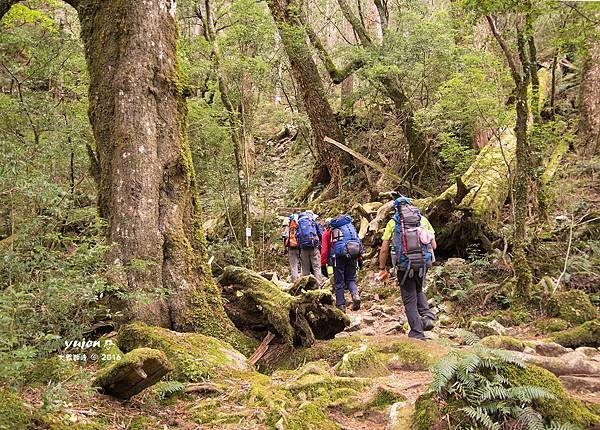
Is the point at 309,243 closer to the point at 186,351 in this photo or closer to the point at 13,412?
the point at 186,351

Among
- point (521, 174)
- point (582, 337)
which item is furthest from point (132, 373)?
point (521, 174)

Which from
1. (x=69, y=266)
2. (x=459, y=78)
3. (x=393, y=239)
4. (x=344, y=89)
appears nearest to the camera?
(x=69, y=266)

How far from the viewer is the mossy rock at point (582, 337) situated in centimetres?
637

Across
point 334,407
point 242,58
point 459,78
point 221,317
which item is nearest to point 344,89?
point 242,58

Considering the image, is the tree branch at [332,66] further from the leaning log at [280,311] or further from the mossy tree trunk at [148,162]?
the leaning log at [280,311]

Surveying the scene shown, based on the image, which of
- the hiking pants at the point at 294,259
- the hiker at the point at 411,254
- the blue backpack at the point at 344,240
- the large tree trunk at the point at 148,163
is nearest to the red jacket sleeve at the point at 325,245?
the blue backpack at the point at 344,240

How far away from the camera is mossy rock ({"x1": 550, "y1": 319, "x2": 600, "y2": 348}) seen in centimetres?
637

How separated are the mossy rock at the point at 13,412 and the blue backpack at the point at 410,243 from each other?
5000 mm

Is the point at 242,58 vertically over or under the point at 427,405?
over

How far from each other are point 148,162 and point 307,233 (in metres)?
5.36

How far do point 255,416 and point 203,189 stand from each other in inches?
482

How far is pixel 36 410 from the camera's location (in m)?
3.04

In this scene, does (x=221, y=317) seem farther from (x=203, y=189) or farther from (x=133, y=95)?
(x=203, y=189)

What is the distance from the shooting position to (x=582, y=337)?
6391 millimetres
